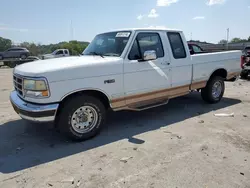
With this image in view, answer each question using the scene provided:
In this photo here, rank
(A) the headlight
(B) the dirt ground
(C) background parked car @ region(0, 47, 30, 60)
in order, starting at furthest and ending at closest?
(C) background parked car @ region(0, 47, 30, 60), (A) the headlight, (B) the dirt ground

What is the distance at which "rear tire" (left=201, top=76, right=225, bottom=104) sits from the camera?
22.1ft

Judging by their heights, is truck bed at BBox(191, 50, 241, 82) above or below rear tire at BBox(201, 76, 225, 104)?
above

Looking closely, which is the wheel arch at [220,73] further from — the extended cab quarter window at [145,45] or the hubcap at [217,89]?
the extended cab quarter window at [145,45]

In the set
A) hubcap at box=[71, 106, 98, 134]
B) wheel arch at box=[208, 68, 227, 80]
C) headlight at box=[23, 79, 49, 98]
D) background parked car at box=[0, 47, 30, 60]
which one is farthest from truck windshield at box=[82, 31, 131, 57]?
background parked car at box=[0, 47, 30, 60]

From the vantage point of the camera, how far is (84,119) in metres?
4.41

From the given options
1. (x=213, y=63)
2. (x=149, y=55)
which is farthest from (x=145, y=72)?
(x=213, y=63)

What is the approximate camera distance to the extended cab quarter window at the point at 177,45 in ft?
18.4

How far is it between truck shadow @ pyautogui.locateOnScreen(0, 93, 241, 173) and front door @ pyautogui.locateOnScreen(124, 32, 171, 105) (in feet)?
2.05

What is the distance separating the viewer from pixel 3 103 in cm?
742

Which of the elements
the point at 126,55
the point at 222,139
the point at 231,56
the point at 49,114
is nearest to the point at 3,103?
the point at 49,114

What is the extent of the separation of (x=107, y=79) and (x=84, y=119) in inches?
34.3

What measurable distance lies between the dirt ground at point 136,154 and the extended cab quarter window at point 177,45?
1511mm

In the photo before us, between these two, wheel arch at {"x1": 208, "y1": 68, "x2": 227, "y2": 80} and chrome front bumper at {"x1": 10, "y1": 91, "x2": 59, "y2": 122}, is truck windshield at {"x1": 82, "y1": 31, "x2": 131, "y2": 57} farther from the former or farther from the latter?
wheel arch at {"x1": 208, "y1": 68, "x2": 227, "y2": 80}

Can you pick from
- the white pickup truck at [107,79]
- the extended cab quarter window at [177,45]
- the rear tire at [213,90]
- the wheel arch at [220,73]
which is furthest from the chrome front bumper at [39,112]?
the wheel arch at [220,73]
